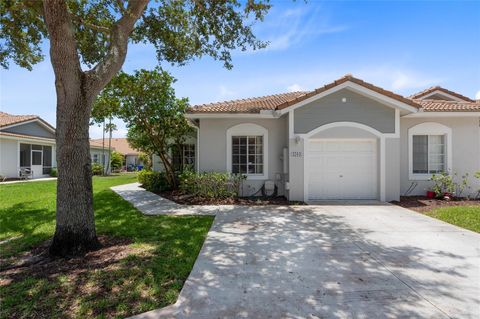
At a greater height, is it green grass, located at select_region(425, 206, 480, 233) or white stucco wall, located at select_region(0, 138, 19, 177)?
white stucco wall, located at select_region(0, 138, 19, 177)

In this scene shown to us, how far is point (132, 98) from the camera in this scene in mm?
11945

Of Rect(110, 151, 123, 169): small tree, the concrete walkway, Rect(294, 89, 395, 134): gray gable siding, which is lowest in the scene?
the concrete walkway

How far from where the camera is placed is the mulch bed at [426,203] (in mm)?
9531

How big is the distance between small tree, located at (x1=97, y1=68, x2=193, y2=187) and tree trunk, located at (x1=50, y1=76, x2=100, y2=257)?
6.73m

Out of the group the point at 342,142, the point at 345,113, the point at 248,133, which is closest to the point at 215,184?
the point at 248,133

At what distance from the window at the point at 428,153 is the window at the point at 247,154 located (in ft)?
22.5

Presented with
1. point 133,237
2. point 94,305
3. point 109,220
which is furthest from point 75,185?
point 109,220

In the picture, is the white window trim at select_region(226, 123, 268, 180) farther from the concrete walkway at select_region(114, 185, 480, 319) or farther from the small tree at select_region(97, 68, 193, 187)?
the concrete walkway at select_region(114, 185, 480, 319)

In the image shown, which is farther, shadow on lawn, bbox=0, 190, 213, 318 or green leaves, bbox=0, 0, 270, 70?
green leaves, bbox=0, 0, 270, 70

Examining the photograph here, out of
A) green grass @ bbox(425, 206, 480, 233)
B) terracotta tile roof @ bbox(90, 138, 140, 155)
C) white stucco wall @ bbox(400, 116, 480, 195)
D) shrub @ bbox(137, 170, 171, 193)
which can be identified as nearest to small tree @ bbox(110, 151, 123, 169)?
terracotta tile roof @ bbox(90, 138, 140, 155)

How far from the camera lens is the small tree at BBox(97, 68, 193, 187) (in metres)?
11.6

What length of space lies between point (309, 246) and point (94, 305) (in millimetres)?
3898

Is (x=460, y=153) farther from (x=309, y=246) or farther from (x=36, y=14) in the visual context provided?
(x=36, y=14)

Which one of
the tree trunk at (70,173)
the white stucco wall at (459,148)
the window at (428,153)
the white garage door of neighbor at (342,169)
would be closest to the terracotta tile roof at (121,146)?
the white garage door of neighbor at (342,169)
